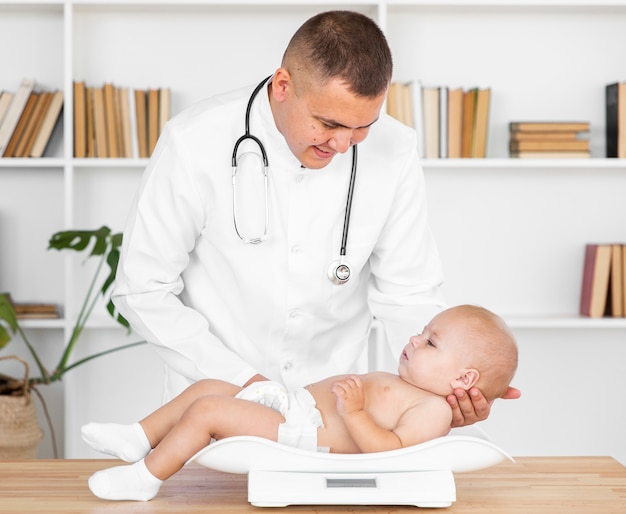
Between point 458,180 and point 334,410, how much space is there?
2.34 m

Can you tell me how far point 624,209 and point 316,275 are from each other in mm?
2187

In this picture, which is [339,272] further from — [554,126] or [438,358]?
[554,126]

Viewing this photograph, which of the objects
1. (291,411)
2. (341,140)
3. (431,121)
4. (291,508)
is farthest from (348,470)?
(431,121)

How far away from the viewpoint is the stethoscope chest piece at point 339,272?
190cm

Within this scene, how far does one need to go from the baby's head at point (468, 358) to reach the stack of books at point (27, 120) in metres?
2.30

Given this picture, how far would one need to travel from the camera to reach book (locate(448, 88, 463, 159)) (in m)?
3.49

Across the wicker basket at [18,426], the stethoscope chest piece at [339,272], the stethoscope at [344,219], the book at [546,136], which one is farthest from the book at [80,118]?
the stethoscope chest piece at [339,272]

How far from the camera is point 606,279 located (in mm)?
3574

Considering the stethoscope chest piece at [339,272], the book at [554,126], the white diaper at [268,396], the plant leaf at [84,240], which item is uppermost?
the book at [554,126]

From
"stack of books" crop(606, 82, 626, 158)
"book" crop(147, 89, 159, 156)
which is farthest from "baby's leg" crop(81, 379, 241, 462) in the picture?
"stack of books" crop(606, 82, 626, 158)

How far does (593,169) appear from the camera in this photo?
372cm

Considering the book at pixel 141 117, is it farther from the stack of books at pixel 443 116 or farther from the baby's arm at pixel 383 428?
the baby's arm at pixel 383 428

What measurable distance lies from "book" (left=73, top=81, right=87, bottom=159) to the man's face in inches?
75.1

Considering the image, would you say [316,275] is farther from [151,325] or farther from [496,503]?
[496,503]
